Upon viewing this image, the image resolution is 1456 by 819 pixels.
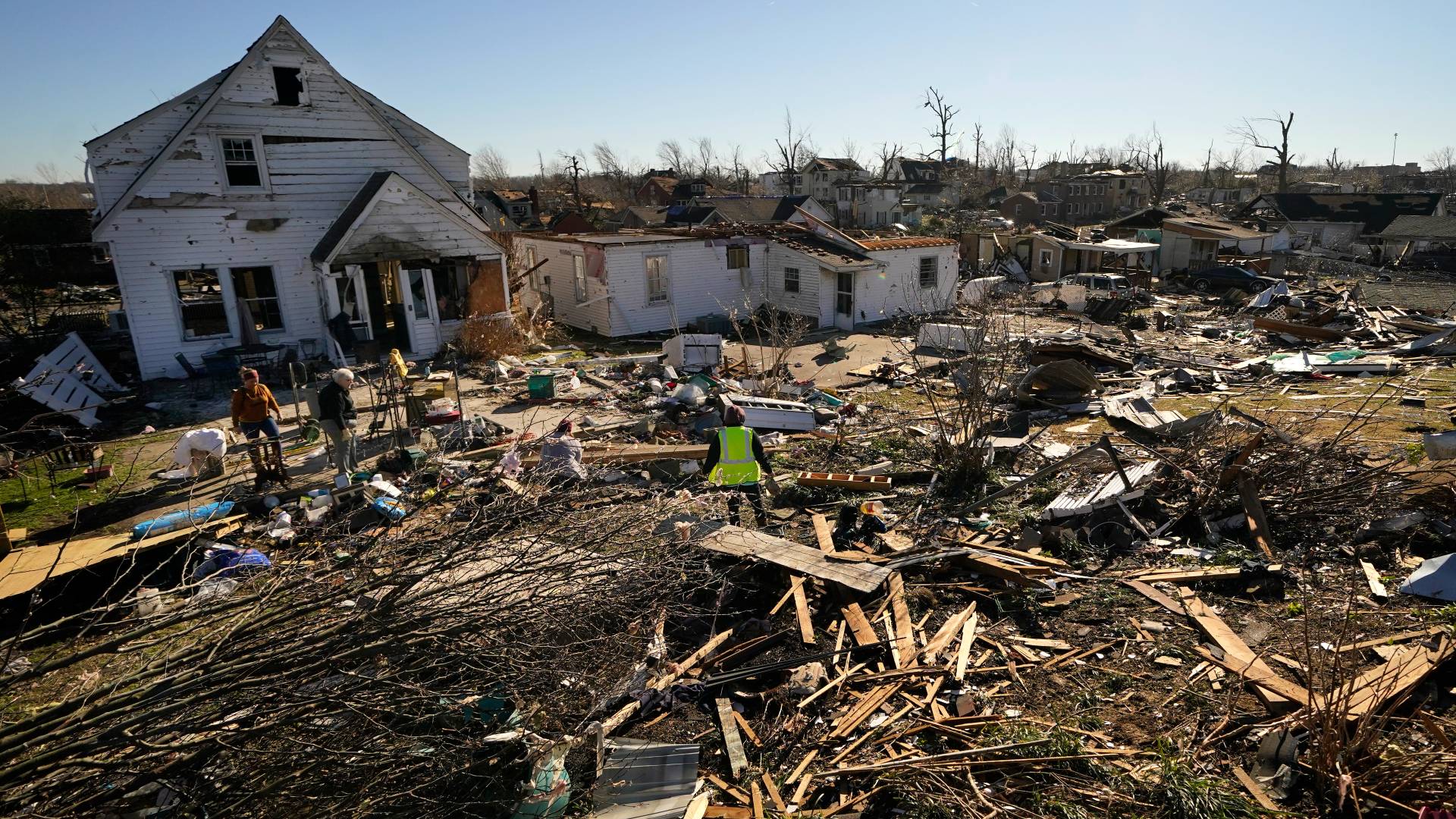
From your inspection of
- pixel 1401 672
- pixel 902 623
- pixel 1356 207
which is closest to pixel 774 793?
pixel 902 623

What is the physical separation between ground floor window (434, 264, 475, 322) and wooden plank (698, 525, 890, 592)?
14.5m

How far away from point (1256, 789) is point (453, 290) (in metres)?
19.5

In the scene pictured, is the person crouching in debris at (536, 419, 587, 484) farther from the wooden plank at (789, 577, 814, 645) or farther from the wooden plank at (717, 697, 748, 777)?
the wooden plank at (717, 697, 748, 777)

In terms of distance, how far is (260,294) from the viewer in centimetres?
1789

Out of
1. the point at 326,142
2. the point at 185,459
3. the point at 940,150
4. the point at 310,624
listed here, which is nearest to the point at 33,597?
the point at 310,624

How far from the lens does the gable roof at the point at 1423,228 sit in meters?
39.3

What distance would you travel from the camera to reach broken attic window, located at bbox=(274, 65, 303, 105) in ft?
56.7

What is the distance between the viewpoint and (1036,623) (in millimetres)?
6910

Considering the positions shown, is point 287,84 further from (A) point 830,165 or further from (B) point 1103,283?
(A) point 830,165

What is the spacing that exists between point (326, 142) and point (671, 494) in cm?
1421

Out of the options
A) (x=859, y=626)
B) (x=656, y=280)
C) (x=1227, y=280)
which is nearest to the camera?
(x=859, y=626)

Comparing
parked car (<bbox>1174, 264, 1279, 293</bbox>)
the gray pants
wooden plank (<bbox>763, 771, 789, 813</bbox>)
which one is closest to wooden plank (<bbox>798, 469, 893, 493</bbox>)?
wooden plank (<bbox>763, 771, 789, 813</bbox>)

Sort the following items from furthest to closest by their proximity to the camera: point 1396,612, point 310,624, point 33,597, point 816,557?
point 816,557 → point 1396,612 → point 310,624 → point 33,597

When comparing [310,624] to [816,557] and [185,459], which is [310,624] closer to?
[816,557]
